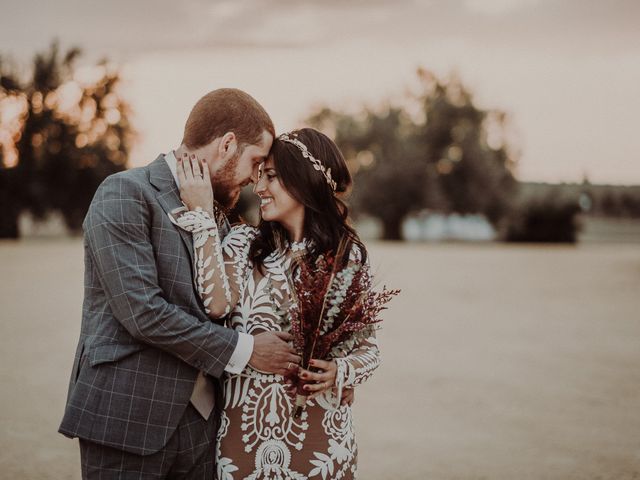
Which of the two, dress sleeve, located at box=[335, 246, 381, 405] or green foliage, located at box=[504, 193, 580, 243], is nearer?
dress sleeve, located at box=[335, 246, 381, 405]

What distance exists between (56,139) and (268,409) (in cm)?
4577

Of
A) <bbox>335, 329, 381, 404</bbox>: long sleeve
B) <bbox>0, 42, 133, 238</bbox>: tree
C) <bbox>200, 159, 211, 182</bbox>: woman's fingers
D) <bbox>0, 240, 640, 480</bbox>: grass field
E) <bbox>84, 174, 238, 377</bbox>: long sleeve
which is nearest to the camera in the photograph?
<bbox>84, 174, 238, 377</bbox>: long sleeve

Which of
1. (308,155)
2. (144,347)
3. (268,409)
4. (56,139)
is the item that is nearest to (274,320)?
(268,409)

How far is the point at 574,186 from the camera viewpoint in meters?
115

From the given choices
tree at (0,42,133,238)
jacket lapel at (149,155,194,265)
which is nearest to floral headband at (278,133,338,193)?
jacket lapel at (149,155,194,265)

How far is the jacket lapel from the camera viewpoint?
9.42 ft

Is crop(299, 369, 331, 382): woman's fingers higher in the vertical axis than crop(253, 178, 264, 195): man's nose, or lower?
lower

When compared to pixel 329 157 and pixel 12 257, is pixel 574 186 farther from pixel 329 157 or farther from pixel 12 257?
pixel 329 157

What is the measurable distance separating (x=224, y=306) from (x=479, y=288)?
A: 63.3 ft

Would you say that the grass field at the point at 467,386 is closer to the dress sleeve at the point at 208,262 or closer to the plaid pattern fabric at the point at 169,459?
the dress sleeve at the point at 208,262

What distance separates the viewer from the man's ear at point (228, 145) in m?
3.03

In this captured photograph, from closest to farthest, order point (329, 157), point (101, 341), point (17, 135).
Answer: point (101, 341) < point (329, 157) < point (17, 135)

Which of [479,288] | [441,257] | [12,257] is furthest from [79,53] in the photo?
[479,288]

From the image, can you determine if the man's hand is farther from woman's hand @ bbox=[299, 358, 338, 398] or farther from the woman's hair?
the woman's hair
